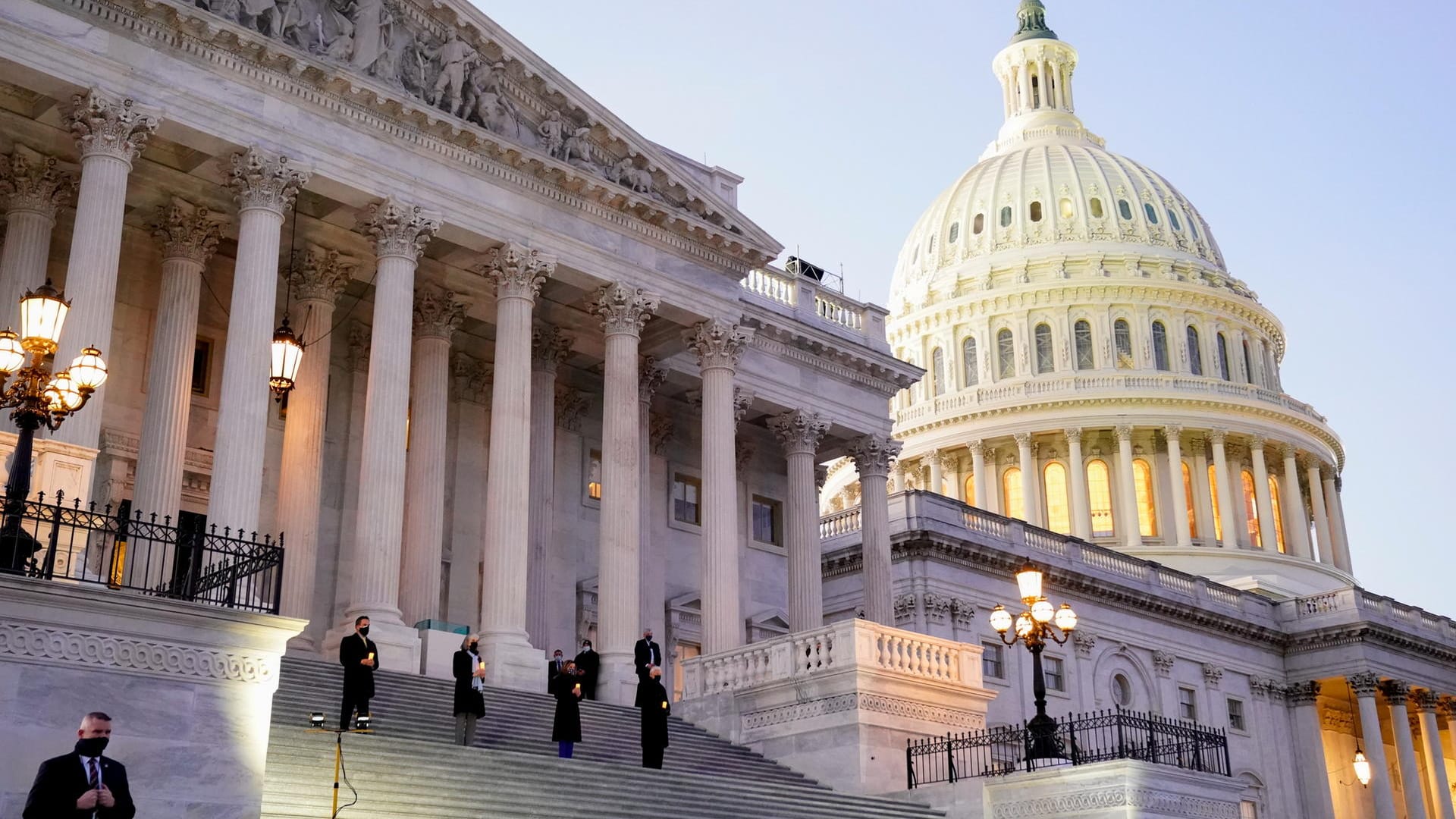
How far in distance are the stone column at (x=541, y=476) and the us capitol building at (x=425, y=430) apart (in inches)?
3.4

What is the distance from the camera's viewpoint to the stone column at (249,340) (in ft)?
89.7

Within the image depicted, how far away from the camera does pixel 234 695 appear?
1717 cm

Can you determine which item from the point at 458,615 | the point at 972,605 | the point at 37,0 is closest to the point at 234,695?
the point at 37,0

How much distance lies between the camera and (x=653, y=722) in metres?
25.0

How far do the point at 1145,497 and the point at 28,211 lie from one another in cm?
6539

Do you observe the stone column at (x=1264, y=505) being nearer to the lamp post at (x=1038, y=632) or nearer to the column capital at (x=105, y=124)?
the lamp post at (x=1038, y=632)

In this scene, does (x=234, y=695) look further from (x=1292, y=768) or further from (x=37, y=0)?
(x=1292, y=768)

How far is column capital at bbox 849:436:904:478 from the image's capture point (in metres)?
44.2

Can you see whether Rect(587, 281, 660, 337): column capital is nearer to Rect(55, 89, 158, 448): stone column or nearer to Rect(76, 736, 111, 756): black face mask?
Rect(55, 89, 158, 448): stone column

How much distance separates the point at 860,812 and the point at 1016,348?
2578 inches

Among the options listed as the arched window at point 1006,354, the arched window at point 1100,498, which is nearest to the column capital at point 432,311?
the arched window at point 1100,498

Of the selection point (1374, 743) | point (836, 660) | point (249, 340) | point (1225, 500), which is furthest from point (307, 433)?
point (1225, 500)

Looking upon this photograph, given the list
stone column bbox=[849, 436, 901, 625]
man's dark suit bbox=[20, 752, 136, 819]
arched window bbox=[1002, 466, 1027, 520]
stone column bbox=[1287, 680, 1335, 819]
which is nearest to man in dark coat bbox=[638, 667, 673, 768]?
man's dark suit bbox=[20, 752, 136, 819]

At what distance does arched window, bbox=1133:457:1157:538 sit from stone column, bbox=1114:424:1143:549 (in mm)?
342
